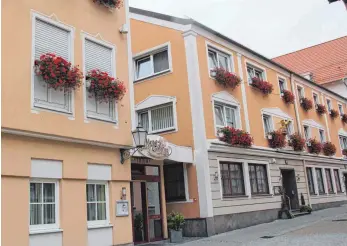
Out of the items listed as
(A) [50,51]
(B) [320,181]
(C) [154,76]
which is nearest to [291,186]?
(B) [320,181]

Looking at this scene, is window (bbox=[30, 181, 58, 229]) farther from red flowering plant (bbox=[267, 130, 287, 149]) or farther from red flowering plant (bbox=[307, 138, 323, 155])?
red flowering plant (bbox=[307, 138, 323, 155])

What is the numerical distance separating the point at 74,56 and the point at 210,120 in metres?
6.73

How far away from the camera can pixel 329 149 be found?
24406 millimetres

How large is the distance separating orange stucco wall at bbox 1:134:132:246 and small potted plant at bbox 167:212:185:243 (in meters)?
2.31

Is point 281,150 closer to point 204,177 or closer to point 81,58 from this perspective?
point 204,177

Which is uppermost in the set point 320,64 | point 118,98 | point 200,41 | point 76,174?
point 320,64

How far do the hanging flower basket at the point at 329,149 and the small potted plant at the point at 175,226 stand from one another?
14088mm

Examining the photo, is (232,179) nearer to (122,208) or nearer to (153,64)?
(153,64)

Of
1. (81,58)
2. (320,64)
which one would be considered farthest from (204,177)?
(320,64)

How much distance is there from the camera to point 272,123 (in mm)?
19672

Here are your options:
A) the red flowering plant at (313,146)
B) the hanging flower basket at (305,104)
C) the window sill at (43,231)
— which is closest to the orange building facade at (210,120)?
the red flowering plant at (313,146)

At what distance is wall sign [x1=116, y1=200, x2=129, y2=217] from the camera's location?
10.6 metres

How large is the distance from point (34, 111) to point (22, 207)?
2.06 meters

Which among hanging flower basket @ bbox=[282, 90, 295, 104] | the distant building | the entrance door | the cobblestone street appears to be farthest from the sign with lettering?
the distant building
